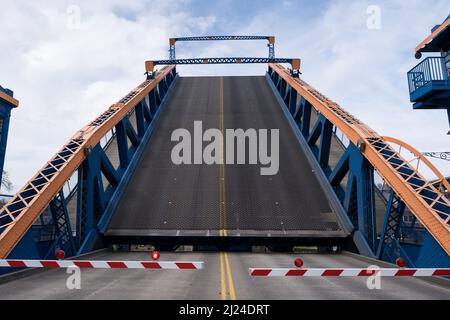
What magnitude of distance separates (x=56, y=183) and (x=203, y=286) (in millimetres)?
5742

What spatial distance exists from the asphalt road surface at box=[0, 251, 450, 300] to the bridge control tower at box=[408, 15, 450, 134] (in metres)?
11.9

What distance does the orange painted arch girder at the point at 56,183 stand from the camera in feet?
26.4

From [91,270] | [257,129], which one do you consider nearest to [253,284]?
[91,270]

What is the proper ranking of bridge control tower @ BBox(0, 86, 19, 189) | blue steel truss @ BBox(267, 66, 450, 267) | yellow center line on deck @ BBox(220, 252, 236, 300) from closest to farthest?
1. yellow center line on deck @ BBox(220, 252, 236, 300)
2. blue steel truss @ BBox(267, 66, 450, 267)
3. bridge control tower @ BBox(0, 86, 19, 189)

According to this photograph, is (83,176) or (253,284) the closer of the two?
(253,284)

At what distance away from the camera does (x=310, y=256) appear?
Result: 41.5 ft

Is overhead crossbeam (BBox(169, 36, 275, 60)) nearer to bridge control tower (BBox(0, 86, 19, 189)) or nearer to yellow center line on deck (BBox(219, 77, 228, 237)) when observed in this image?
yellow center line on deck (BBox(219, 77, 228, 237))

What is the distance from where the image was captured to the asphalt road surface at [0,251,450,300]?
6691 millimetres

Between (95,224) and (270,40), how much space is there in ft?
121

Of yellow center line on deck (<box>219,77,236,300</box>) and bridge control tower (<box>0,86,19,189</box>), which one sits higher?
bridge control tower (<box>0,86,19,189</box>)

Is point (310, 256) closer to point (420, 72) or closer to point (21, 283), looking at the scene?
point (21, 283)

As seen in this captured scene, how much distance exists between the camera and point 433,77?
1670cm

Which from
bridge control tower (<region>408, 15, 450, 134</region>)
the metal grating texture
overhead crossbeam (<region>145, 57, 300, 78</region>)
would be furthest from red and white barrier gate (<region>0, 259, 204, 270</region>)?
overhead crossbeam (<region>145, 57, 300, 78</region>)

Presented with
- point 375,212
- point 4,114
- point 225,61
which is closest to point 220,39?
point 225,61
